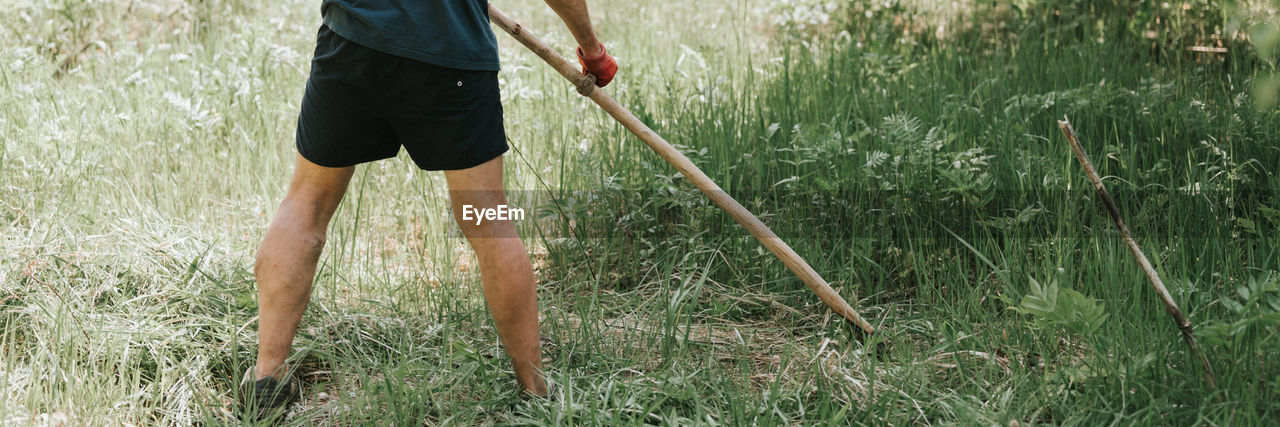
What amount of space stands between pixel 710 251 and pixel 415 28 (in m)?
1.55

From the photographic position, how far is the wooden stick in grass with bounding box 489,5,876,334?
2660 millimetres

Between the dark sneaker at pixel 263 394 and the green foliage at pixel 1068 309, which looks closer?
the green foliage at pixel 1068 309

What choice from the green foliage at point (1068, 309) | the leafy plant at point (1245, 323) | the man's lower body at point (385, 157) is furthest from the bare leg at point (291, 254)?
the leafy plant at point (1245, 323)

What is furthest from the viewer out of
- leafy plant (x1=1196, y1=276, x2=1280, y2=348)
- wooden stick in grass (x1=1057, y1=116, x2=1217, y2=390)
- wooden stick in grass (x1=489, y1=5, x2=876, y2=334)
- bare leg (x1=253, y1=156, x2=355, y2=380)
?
wooden stick in grass (x1=489, y1=5, x2=876, y2=334)

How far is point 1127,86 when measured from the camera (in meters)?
4.54

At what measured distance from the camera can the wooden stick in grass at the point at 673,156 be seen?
2.66 meters

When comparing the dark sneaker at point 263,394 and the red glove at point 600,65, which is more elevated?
the red glove at point 600,65

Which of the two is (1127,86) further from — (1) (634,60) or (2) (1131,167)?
(1) (634,60)

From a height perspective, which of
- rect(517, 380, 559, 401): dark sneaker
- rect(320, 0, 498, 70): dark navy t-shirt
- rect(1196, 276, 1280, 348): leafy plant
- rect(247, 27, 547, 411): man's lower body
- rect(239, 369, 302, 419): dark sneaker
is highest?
rect(320, 0, 498, 70): dark navy t-shirt

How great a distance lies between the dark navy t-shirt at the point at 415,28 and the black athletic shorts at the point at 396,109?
4cm

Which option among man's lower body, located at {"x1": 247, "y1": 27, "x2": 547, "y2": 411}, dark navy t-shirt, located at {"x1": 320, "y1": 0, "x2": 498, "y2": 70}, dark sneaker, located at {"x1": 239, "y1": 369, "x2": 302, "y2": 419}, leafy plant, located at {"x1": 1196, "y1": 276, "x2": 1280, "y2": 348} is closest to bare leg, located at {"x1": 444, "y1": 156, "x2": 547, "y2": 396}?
man's lower body, located at {"x1": 247, "y1": 27, "x2": 547, "y2": 411}

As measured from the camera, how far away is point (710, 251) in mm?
3436

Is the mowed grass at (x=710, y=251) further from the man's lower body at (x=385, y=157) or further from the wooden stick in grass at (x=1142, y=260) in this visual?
the man's lower body at (x=385, y=157)

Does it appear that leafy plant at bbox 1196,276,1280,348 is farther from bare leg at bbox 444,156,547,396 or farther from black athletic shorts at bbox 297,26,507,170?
black athletic shorts at bbox 297,26,507,170
